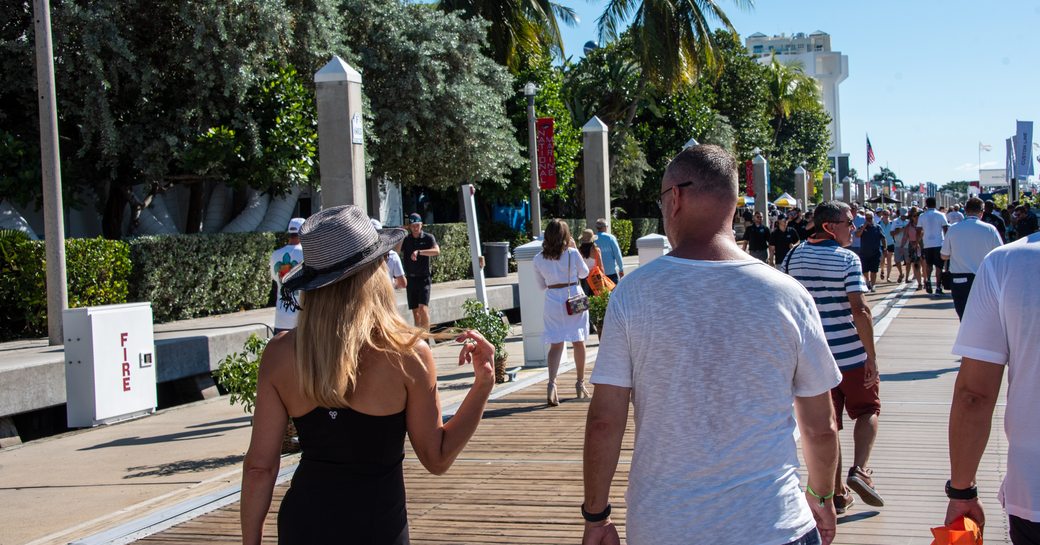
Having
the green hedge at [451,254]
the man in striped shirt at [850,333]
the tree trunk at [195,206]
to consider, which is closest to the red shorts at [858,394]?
the man in striped shirt at [850,333]

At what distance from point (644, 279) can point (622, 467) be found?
4.26 m

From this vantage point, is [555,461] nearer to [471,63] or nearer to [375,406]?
[375,406]

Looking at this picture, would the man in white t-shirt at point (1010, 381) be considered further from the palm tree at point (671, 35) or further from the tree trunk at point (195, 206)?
the palm tree at point (671, 35)

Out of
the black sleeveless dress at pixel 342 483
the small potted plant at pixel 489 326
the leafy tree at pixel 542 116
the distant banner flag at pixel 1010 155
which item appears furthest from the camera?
the distant banner flag at pixel 1010 155

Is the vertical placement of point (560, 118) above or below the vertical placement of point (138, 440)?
above

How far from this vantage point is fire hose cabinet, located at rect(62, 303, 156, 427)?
9.65 meters

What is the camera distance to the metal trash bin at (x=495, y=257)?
2539 cm

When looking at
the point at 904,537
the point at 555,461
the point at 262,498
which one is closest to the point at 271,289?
the point at 555,461

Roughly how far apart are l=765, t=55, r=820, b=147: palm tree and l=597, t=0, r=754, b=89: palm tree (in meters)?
25.1

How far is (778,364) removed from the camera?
256cm

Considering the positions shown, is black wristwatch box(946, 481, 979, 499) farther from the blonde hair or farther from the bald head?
the blonde hair

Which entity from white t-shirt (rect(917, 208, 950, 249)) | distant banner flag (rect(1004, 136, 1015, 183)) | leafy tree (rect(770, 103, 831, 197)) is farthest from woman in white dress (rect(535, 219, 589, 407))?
leafy tree (rect(770, 103, 831, 197))

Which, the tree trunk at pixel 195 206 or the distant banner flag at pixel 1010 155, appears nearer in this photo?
the tree trunk at pixel 195 206

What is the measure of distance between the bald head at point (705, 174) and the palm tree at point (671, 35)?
30.2m
